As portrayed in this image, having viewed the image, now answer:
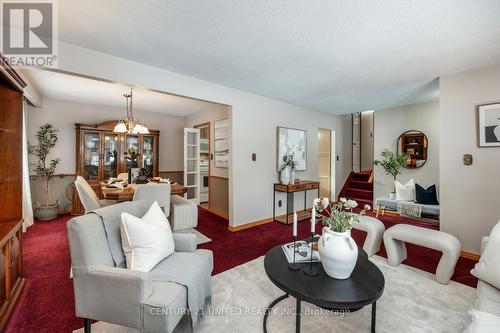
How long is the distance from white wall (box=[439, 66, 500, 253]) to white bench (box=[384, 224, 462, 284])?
853mm

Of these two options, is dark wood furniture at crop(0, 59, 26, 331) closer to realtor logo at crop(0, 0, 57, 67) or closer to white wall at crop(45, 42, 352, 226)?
realtor logo at crop(0, 0, 57, 67)

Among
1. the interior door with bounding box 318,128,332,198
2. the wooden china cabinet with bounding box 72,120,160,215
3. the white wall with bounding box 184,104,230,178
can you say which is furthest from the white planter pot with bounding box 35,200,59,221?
the interior door with bounding box 318,128,332,198

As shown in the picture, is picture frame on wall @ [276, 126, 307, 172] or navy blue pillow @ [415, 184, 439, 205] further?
picture frame on wall @ [276, 126, 307, 172]

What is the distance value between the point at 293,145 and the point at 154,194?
9.84 ft

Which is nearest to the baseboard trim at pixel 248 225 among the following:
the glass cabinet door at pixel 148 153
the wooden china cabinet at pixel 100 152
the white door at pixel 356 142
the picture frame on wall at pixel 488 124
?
the wooden china cabinet at pixel 100 152

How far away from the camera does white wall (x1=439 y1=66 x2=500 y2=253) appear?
9.00 feet

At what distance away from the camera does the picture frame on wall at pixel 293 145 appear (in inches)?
176

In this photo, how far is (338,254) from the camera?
4.83ft

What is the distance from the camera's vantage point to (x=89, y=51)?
2.36 metres

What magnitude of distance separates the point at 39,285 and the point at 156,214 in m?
1.47

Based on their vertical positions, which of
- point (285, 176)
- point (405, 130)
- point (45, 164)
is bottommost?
point (285, 176)

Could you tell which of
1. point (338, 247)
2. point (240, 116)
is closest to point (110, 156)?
point (240, 116)

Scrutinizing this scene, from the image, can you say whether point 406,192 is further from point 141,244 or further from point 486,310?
point 141,244

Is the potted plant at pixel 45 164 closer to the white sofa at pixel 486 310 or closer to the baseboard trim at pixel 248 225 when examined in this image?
the baseboard trim at pixel 248 225
